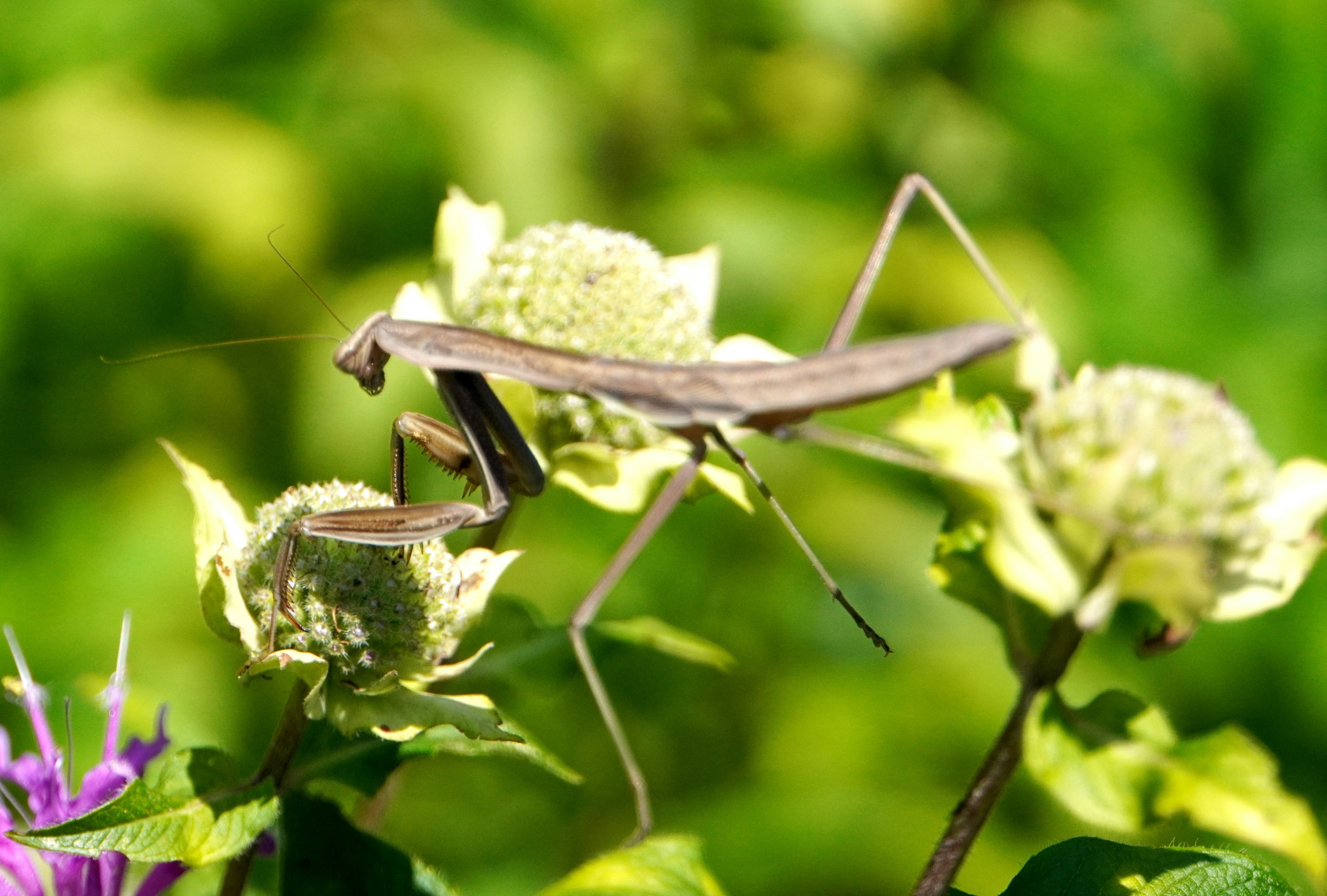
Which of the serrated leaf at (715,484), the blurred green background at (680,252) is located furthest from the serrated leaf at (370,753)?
the blurred green background at (680,252)

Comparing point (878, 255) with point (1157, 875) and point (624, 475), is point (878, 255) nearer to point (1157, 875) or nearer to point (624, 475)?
point (624, 475)

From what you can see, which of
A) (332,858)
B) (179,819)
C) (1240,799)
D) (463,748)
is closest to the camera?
(1240,799)

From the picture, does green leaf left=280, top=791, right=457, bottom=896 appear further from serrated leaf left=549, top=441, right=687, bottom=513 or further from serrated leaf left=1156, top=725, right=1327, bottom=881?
serrated leaf left=1156, top=725, right=1327, bottom=881

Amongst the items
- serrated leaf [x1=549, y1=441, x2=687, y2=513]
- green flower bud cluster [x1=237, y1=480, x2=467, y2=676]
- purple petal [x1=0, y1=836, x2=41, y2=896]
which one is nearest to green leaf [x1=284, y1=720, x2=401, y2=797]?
green flower bud cluster [x1=237, y1=480, x2=467, y2=676]

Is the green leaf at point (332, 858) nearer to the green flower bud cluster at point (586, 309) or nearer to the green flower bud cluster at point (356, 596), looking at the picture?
the green flower bud cluster at point (356, 596)

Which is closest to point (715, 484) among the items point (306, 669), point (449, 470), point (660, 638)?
point (660, 638)
